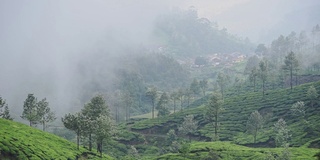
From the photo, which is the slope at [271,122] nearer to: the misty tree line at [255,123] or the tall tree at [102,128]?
the misty tree line at [255,123]

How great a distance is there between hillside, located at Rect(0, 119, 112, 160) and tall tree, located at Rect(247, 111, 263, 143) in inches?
3046

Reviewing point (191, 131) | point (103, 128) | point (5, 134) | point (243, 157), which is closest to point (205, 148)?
point (243, 157)

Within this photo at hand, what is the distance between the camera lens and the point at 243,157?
12938 centimetres

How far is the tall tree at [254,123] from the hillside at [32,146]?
7738 centimetres

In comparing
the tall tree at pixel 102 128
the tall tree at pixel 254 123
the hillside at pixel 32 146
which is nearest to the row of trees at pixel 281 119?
the tall tree at pixel 254 123

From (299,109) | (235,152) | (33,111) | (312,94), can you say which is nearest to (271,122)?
(299,109)

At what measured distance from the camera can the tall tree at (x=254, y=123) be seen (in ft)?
516

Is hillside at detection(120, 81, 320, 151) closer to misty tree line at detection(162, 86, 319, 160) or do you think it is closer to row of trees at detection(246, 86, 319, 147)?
misty tree line at detection(162, 86, 319, 160)

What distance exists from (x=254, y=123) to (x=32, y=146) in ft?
342

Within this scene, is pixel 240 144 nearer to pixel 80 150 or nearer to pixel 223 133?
pixel 223 133

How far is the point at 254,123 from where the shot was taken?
158875 millimetres

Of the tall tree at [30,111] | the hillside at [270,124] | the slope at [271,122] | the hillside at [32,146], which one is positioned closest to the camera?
the hillside at [32,146]

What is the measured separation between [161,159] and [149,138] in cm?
5668

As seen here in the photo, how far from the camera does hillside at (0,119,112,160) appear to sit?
84.6m
